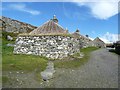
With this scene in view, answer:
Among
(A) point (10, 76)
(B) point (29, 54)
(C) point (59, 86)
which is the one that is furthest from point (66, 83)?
(B) point (29, 54)

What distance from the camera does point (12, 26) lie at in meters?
58.7

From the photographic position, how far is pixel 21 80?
17500mm

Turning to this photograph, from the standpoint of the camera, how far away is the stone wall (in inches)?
1177

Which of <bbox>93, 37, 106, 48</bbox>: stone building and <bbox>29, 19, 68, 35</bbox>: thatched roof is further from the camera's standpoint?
<bbox>93, 37, 106, 48</bbox>: stone building

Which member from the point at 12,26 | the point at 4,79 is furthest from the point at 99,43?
the point at 4,79

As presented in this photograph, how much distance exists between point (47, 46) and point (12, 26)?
3099 cm

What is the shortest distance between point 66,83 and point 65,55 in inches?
514

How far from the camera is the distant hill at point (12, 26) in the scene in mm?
55216

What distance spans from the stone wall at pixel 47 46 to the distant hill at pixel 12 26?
23.1m

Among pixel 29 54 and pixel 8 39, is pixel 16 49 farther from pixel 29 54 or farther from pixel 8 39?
pixel 8 39

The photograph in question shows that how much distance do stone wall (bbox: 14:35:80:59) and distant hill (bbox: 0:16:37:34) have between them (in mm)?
23127

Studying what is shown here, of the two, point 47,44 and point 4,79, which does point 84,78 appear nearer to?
point 4,79

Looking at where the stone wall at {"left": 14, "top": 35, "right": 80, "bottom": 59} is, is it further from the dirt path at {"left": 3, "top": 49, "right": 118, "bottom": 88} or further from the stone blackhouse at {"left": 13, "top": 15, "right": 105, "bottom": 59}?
the dirt path at {"left": 3, "top": 49, "right": 118, "bottom": 88}

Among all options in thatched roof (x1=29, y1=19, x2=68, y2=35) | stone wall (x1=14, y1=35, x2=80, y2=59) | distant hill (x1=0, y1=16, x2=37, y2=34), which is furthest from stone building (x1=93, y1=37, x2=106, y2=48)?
stone wall (x1=14, y1=35, x2=80, y2=59)
